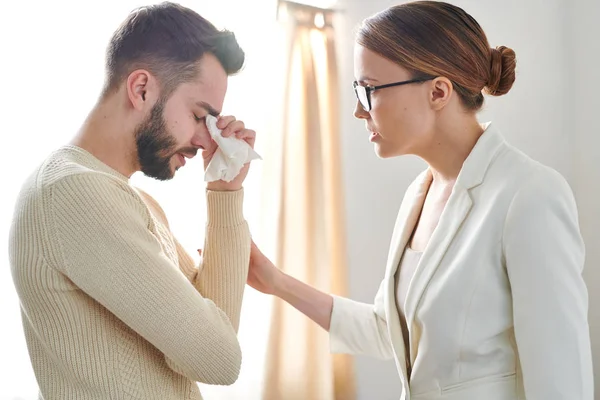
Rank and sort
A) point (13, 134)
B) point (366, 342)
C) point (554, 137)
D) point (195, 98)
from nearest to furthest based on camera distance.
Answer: point (195, 98), point (366, 342), point (13, 134), point (554, 137)

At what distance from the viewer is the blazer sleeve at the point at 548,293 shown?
1.35m

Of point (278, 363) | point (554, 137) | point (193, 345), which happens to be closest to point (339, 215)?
point (278, 363)

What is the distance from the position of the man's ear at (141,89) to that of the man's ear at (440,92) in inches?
25.8

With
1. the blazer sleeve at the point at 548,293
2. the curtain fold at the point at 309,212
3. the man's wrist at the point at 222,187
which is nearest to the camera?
the blazer sleeve at the point at 548,293

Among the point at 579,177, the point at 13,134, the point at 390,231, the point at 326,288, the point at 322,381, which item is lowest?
the point at 322,381

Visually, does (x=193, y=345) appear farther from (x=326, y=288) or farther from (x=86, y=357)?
(x=326, y=288)

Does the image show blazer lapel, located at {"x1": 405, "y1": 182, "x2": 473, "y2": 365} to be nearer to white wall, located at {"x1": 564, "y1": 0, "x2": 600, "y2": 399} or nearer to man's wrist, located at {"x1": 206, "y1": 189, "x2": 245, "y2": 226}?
man's wrist, located at {"x1": 206, "y1": 189, "x2": 245, "y2": 226}

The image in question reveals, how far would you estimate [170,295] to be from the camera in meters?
1.10

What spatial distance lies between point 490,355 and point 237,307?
0.56m

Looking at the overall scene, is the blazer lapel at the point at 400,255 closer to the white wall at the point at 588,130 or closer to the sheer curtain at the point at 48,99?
the sheer curtain at the point at 48,99

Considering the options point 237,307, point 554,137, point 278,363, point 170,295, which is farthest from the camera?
point 554,137

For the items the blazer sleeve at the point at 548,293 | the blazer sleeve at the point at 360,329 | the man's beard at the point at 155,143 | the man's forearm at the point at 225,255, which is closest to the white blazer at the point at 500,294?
the blazer sleeve at the point at 548,293

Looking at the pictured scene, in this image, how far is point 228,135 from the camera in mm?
1421

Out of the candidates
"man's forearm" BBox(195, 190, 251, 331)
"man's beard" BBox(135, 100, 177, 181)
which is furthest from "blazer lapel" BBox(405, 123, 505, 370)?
"man's beard" BBox(135, 100, 177, 181)
